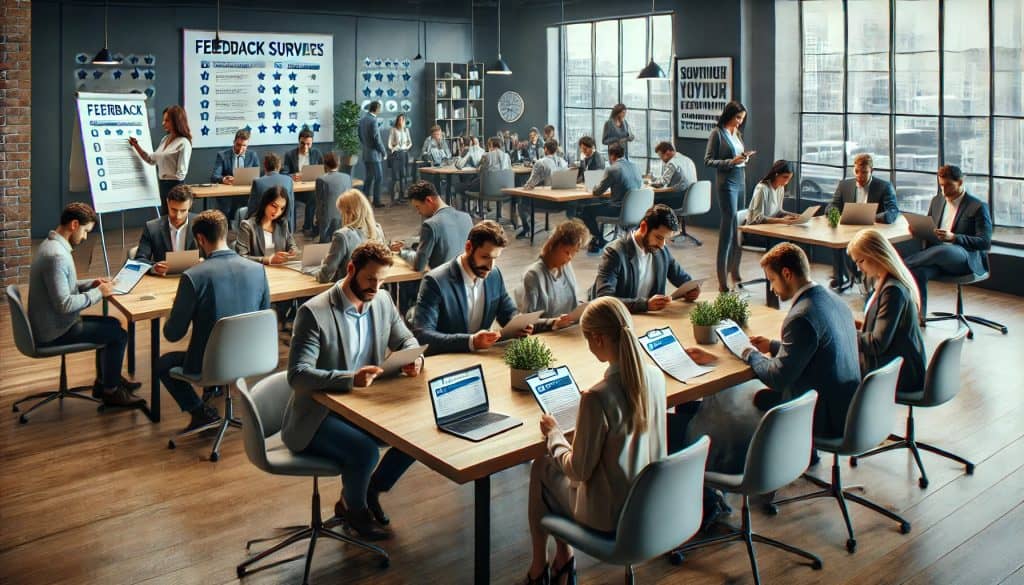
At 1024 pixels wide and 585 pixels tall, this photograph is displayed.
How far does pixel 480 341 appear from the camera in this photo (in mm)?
4191

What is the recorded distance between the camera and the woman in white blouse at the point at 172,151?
8734 mm

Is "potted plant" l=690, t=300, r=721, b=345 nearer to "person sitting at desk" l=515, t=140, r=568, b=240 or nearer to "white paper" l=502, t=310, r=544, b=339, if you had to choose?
"white paper" l=502, t=310, r=544, b=339

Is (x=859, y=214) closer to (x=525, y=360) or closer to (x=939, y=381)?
(x=939, y=381)

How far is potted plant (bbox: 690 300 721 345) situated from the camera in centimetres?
435

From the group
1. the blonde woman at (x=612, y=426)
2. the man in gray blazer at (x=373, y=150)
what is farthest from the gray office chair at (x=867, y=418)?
the man in gray blazer at (x=373, y=150)

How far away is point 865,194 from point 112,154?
6.70m

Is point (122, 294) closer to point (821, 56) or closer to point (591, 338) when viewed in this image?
point (591, 338)

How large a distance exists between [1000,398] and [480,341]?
3.47 meters

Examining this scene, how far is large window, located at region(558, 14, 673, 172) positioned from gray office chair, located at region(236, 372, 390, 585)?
10.5m

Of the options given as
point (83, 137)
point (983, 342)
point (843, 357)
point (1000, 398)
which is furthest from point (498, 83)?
point (843, 357)

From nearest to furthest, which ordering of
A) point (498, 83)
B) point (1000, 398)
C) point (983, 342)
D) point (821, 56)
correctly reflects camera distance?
point (1000, 398)
point (983, 342)
point (821, 56)
point (498, 83)

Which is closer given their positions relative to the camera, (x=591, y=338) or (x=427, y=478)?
(x=591, y=338)

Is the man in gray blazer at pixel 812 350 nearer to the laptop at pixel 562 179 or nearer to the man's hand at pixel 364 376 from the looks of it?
the man's hand at pixel 364 376

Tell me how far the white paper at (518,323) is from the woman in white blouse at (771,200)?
13.8 feet
